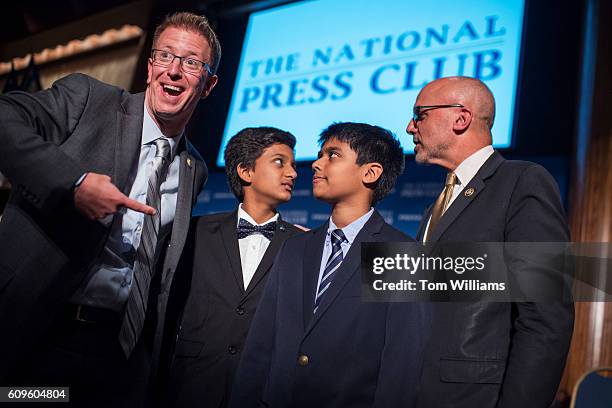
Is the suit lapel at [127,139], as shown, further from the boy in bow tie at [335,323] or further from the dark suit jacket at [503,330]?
the dark suit jacket at [503,330]

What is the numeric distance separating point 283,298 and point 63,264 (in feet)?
2.07

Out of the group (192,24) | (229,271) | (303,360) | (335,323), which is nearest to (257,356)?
(303,360)

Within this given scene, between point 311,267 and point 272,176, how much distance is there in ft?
1.86

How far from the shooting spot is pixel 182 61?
1741 millimetres

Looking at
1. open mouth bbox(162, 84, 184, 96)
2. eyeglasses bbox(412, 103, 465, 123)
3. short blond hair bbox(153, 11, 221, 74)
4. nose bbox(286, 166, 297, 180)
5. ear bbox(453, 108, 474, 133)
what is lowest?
nose bbox(286, 166, 297, 180)

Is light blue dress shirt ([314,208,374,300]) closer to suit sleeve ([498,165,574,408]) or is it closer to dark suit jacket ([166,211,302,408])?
dark suit jacket ([166,211,302,408])

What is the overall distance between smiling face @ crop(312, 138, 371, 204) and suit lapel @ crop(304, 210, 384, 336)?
12 centimetres

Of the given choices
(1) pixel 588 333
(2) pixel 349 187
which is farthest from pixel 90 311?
(1) pixel 588 333

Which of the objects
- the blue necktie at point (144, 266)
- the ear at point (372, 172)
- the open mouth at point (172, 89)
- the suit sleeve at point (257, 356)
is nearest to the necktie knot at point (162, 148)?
the blue necktie at point (144, 266)

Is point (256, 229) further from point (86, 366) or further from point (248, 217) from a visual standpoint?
point (86, 366)

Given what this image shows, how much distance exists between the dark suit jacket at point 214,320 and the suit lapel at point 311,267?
8.4 inches

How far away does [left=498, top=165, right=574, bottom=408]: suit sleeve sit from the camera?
4.33ft

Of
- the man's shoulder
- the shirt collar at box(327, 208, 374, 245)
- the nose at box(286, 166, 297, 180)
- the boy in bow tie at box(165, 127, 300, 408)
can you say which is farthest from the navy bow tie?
the man's shoulder

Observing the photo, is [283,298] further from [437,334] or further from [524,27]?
[524,27]
